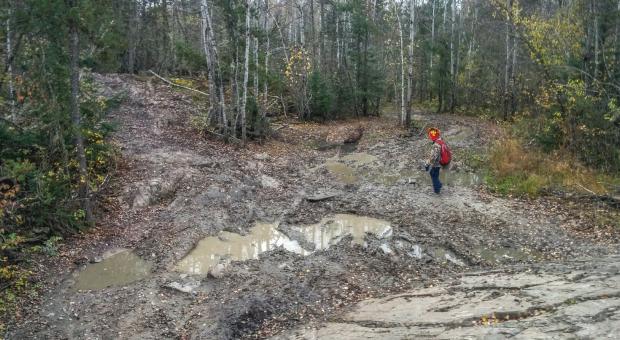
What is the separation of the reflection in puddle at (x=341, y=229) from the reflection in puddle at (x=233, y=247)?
1.70 feet

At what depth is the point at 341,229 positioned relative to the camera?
10.9m

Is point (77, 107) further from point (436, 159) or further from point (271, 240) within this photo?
point (436, 159)

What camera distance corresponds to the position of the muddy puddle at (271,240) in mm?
9562

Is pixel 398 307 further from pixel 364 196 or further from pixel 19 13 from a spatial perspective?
pixel 19 13

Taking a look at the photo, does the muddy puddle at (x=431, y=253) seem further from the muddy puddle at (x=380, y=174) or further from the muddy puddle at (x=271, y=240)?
the muddy puddle at (x=380, y=174)

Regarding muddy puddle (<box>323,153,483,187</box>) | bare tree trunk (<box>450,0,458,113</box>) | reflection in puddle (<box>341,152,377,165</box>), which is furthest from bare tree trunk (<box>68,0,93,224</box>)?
bare tree trunk (<box>450,0,458,113</box>)

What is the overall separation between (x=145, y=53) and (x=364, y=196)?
21225 mm

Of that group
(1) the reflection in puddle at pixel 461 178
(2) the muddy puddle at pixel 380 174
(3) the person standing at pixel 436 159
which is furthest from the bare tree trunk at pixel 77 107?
(1) the reflection in puddle at pixel 461 178

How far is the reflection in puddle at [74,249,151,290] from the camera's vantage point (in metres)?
8.72

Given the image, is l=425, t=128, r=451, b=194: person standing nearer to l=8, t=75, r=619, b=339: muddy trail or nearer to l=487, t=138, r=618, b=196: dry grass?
l=8, t=75, r=619, b=339: muddy trail

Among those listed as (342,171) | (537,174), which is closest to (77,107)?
(342,171)

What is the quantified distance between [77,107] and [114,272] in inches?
144

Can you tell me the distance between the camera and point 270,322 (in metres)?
7.45

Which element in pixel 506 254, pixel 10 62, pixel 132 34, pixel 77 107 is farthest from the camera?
pixel 132 34
